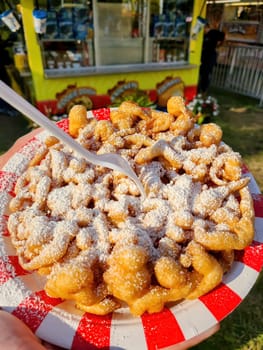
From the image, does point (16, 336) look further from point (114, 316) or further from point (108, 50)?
point (108, 50)

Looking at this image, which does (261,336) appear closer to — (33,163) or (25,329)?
(25,329)

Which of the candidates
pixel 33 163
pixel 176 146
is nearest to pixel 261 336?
pixel 176 146

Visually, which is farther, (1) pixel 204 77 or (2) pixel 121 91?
(1) pixel 204 77

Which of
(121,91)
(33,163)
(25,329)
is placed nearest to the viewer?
(25,329)

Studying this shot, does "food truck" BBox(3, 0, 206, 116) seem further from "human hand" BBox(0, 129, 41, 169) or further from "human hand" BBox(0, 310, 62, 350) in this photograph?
"human hand" BBox(0, 310, 62, 350)

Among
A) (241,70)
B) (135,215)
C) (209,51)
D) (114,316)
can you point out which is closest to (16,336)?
(114,316)

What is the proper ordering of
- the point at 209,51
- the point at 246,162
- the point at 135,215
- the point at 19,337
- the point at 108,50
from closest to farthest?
1. the point at 19,337
2. the point at 135,215
3. the point at 246,162
4. the point at 108,50
5. the point at 209,51
